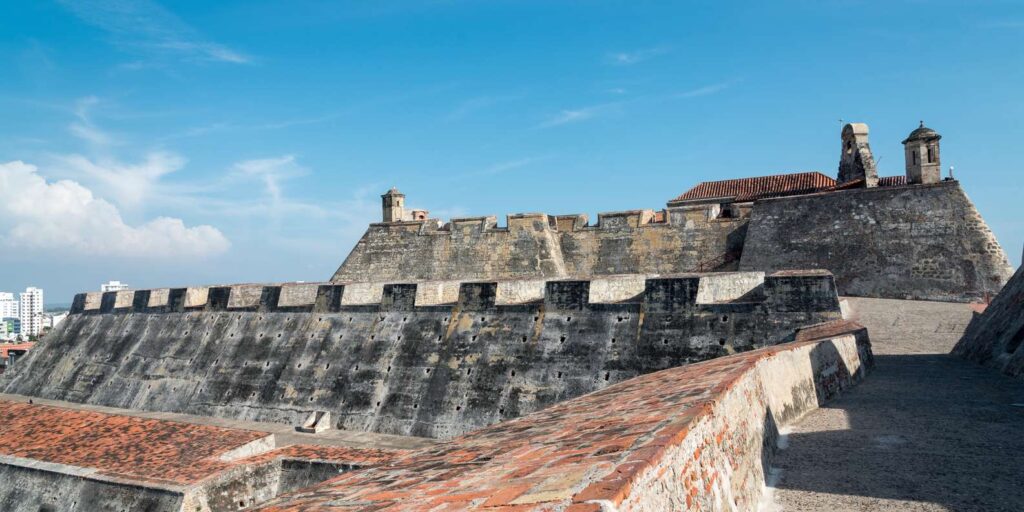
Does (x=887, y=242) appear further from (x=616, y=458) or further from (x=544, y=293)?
(x=616, y=458)

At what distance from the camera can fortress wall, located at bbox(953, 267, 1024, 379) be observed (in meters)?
8.58

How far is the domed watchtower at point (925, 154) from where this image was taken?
17203 millimetres

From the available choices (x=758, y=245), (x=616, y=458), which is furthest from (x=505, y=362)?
(x=616, y=458)

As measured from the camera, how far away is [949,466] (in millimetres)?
4672

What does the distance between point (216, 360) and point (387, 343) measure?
17.3ft

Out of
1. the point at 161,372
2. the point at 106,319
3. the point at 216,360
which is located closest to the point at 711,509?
the point at 216,360

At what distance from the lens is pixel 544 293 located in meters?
12.9

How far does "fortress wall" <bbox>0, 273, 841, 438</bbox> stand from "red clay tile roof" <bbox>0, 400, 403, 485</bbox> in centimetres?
165

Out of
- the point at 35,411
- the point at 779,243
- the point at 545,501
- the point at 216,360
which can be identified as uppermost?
the point at 779,243

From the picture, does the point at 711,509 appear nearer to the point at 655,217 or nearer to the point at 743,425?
the point at 743,425

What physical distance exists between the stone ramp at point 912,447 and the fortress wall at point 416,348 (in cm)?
272

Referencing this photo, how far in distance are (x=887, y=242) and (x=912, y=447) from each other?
42.6 feet

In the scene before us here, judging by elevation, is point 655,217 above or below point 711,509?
above

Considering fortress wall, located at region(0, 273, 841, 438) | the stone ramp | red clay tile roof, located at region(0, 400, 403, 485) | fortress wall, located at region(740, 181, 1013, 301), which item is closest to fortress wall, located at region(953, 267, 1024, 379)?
the stone ramp
